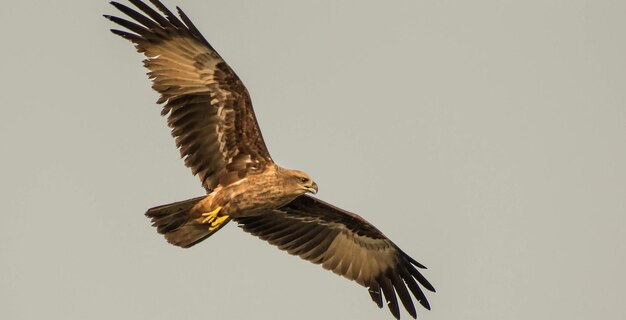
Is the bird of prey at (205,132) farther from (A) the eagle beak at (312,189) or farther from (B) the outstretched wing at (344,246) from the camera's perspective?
(B) the outstretched wing at (344,246)

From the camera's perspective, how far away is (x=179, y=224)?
18.2 m

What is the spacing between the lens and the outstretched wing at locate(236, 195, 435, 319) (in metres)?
20.3

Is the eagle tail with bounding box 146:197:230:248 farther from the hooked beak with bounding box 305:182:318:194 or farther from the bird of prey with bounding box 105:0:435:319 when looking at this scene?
the hooked beak with bounding box 305:182:318:194

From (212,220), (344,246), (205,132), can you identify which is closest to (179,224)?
(212,220)

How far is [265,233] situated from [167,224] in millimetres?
2548

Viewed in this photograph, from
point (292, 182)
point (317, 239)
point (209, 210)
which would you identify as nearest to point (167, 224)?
point (209, 210)

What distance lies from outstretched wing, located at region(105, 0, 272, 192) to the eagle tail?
78cm

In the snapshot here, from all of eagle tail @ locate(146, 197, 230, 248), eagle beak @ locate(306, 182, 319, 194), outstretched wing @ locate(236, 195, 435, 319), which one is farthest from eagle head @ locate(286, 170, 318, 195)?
outstretched wing @ locate(236, 195, 435, 319)

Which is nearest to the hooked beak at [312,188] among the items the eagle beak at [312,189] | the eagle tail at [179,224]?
the eagle beak at [312,189]

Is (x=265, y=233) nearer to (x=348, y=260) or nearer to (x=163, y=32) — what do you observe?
(x=348, y=260)

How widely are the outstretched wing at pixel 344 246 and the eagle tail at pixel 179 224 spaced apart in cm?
198

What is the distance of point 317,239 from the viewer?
20594mm

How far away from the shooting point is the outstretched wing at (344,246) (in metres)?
20.3

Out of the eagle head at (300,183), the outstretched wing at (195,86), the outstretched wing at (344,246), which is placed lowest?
the outstretched wing at (344,246)
